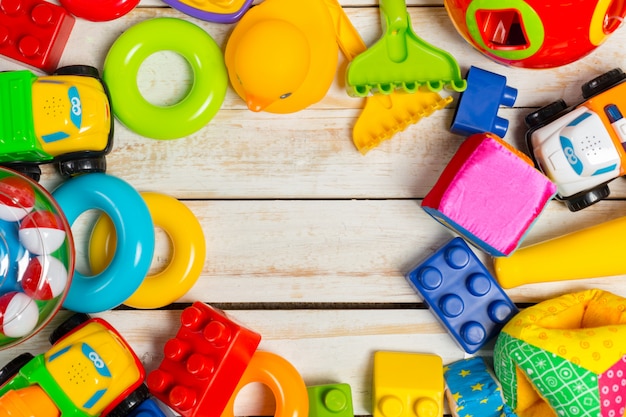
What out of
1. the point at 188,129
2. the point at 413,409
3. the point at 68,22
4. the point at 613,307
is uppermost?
the point at 68,22

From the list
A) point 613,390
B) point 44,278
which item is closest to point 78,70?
point 44,278

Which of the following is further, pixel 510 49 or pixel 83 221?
pixel 83 221

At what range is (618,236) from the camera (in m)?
0.95

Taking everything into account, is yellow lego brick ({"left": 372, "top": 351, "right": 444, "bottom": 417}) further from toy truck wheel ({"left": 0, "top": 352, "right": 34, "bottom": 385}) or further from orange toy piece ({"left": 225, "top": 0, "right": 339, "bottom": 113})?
toy truck wheel ({"left": 0, "top": 352, "right": 34, "bottom": 385})

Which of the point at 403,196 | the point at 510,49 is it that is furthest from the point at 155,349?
the point at 510,49

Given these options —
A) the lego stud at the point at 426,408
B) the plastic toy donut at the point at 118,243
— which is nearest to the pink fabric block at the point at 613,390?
the lego stud at the point at 426,408

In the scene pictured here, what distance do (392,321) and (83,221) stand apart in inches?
21.1

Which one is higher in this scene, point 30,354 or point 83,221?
point 83,221

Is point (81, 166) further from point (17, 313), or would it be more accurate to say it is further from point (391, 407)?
point (391, 407)

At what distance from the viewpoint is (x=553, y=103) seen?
3.26 ft

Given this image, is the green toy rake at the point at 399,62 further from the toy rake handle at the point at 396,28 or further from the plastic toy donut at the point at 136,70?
the plastic toy donut at the point at 136,70

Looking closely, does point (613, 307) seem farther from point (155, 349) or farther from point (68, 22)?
point (68, 22)

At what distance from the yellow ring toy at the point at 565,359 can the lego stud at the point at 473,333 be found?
3 cm

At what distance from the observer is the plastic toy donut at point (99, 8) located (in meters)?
0.98
